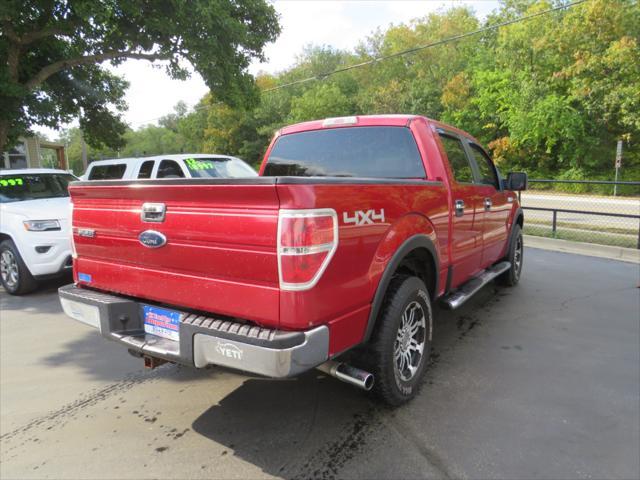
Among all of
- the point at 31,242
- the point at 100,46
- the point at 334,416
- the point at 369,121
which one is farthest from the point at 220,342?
the point at 100,46

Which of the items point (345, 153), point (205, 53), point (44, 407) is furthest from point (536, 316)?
point (205, 53)

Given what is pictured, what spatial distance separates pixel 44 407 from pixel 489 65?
1447 inches

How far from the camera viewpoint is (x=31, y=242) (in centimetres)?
583

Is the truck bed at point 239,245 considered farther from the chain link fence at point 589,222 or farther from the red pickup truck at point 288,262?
the chain link fence at point 589,222

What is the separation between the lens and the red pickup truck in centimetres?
220

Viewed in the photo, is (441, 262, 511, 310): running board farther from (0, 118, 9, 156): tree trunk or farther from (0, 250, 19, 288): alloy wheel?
(0, 118, 9, 156): tree trunk

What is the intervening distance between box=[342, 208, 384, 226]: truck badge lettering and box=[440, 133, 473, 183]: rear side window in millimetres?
1598

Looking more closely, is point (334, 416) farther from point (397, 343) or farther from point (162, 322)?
point (162, 322)

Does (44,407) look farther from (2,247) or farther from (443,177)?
(2,247)

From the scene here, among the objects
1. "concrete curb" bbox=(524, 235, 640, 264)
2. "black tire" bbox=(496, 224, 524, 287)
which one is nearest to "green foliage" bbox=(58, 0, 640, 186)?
"concrete curb" bbox=(524, 235, 640, 264)

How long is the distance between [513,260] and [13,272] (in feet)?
22.3

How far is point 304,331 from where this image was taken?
7.35 ft

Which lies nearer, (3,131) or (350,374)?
(350,374)

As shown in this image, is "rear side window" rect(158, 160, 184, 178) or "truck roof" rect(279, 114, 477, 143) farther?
"rear side window" rect(158, 160, 184, 178)
